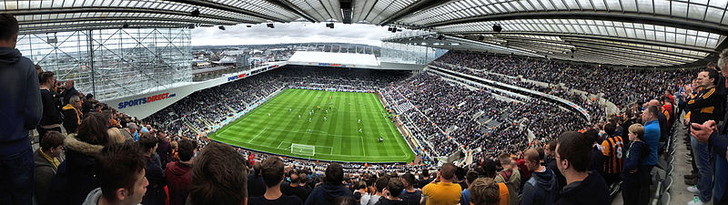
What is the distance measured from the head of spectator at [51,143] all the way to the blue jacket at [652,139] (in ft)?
23.6

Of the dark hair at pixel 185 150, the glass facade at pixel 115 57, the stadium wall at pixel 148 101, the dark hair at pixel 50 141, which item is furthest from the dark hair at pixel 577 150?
the stadium wall at pixel 148 101

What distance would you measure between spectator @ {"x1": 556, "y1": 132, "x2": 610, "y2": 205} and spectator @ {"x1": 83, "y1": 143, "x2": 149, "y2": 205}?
330 cm

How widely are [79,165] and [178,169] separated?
36.8 inches

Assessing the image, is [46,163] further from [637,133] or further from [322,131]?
[322,131]

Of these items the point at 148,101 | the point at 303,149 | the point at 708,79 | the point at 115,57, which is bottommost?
the point at 303,149

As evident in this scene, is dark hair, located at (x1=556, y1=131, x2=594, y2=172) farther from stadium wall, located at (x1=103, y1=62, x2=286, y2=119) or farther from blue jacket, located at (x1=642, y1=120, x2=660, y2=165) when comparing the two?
stadium wall, located at (x1=103, y1=62, x2=286, y2=119)

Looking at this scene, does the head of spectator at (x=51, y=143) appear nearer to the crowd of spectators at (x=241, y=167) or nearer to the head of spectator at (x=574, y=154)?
the crowd of spectators at (x=241, y=167)

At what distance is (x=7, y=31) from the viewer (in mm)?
2678

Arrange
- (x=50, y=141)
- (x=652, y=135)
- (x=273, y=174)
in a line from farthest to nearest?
(x=652, y=135)
(x=273, y=174)
(x=50, y=141)

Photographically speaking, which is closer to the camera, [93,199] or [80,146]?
[93,199]

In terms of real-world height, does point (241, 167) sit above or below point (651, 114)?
above

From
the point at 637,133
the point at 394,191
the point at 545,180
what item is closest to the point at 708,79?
the point at 637,133

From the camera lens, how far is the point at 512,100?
1510 inches

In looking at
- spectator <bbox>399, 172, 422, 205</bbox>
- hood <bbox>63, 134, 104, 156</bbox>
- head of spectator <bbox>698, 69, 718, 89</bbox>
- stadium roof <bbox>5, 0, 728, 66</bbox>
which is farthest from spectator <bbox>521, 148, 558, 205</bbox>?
stadium roof <bbox>5, 0, 728, 66</bbox>
